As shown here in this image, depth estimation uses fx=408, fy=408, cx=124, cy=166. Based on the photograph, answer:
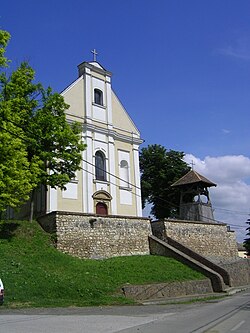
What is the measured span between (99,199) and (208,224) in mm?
10153

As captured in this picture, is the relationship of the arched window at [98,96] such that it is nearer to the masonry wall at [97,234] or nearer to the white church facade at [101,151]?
the white church facade at [101,151]

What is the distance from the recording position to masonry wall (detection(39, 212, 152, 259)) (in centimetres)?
2550

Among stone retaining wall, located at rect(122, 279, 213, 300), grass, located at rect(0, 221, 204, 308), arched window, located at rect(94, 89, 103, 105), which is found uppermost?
arched window, located at rect(94, 89, 103, 105)

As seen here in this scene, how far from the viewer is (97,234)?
27.0m

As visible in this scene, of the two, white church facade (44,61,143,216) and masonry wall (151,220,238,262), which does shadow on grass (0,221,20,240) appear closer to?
white church facade (44,61,143,216)

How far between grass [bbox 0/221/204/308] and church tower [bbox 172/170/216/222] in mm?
11378

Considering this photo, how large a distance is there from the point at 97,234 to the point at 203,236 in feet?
41.3

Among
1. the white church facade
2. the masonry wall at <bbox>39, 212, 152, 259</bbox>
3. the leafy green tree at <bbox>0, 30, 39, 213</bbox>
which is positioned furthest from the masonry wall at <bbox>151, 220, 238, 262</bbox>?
the leafy green tree at <bbox>0, 30, 39, 213</bbox>

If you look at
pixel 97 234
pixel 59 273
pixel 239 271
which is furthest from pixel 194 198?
pixel 59 273

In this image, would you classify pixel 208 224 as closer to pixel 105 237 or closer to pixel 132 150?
pixel 132 150

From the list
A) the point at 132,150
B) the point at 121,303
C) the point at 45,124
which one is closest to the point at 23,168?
the point at 45,124

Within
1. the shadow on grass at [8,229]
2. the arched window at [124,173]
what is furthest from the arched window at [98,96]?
the shadow on grass at [8,229]

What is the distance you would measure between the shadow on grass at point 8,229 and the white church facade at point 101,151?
26.1 feet

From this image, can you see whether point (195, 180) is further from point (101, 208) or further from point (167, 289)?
point (167, 289)
